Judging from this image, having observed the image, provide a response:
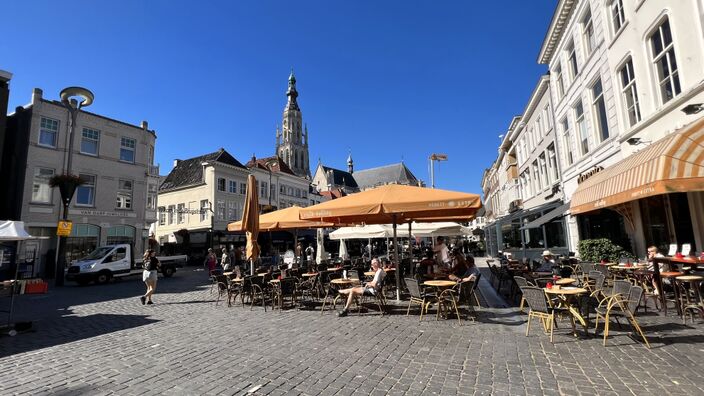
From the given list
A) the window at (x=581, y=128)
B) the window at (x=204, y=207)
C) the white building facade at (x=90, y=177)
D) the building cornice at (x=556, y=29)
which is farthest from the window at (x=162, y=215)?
the window at (x=581, y=128)

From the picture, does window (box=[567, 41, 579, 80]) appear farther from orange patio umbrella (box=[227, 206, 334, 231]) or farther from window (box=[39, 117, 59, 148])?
window (box=[39, 117, 59, 148])

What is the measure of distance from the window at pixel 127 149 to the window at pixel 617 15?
29.1 meters

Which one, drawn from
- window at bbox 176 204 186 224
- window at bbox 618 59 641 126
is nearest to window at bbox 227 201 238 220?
window at bbox 176 204 186 224

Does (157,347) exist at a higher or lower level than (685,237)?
lower

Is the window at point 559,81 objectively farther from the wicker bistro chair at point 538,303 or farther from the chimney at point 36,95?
the chimney at point 36,95

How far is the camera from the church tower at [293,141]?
290 ft

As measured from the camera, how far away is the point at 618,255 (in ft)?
40.9

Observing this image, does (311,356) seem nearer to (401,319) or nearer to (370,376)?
(370,376)

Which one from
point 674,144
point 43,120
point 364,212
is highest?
point 43,120

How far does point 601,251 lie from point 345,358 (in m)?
12.3

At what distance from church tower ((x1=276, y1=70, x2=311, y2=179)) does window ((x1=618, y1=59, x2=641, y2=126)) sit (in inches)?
3087

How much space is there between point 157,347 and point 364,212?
4.42 meters

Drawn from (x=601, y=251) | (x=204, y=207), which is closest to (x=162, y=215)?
(x=204, y=207)

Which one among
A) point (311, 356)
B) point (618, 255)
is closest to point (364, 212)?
point (311, 356)
